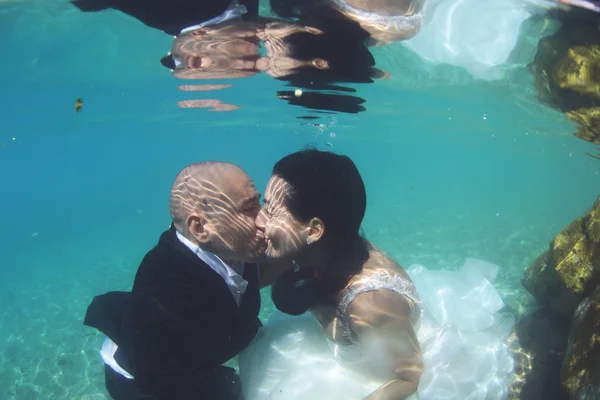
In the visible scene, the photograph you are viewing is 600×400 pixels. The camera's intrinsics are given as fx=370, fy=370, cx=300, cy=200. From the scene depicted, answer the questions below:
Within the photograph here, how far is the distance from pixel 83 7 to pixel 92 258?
63.1ft

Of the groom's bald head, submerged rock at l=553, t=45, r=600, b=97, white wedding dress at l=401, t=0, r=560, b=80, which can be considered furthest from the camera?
white wedding dress at l=401, t=0, r=560, b=80

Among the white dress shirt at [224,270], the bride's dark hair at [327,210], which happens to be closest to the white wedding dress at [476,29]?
the bride's dark hair at [327,210]

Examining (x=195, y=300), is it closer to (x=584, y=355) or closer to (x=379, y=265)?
(x=379, y=265)

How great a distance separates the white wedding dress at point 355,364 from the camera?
3.57 metres

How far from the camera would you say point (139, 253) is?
870 inches

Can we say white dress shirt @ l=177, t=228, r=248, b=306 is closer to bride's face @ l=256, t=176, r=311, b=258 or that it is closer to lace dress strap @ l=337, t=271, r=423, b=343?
bride's face @ l=256, t=176, r=311, b=258

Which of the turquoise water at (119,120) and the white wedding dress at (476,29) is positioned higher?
the white wedding dress at (476,29)

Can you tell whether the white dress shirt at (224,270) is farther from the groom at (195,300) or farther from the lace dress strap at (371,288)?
the lace dress strap at (371,288)

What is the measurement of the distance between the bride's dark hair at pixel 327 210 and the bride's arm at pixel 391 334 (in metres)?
0.33

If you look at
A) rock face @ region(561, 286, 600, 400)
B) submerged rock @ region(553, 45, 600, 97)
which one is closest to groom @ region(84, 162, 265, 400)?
rock face @ region(561, 286, 600, 400)

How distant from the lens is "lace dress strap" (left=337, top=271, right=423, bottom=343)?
3.45 metres

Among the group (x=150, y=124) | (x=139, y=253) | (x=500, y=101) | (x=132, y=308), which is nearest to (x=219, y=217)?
(x=132, y=308)

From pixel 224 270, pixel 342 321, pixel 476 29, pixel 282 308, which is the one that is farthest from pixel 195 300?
pixel 476 29

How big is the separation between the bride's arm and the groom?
3.61 feet
